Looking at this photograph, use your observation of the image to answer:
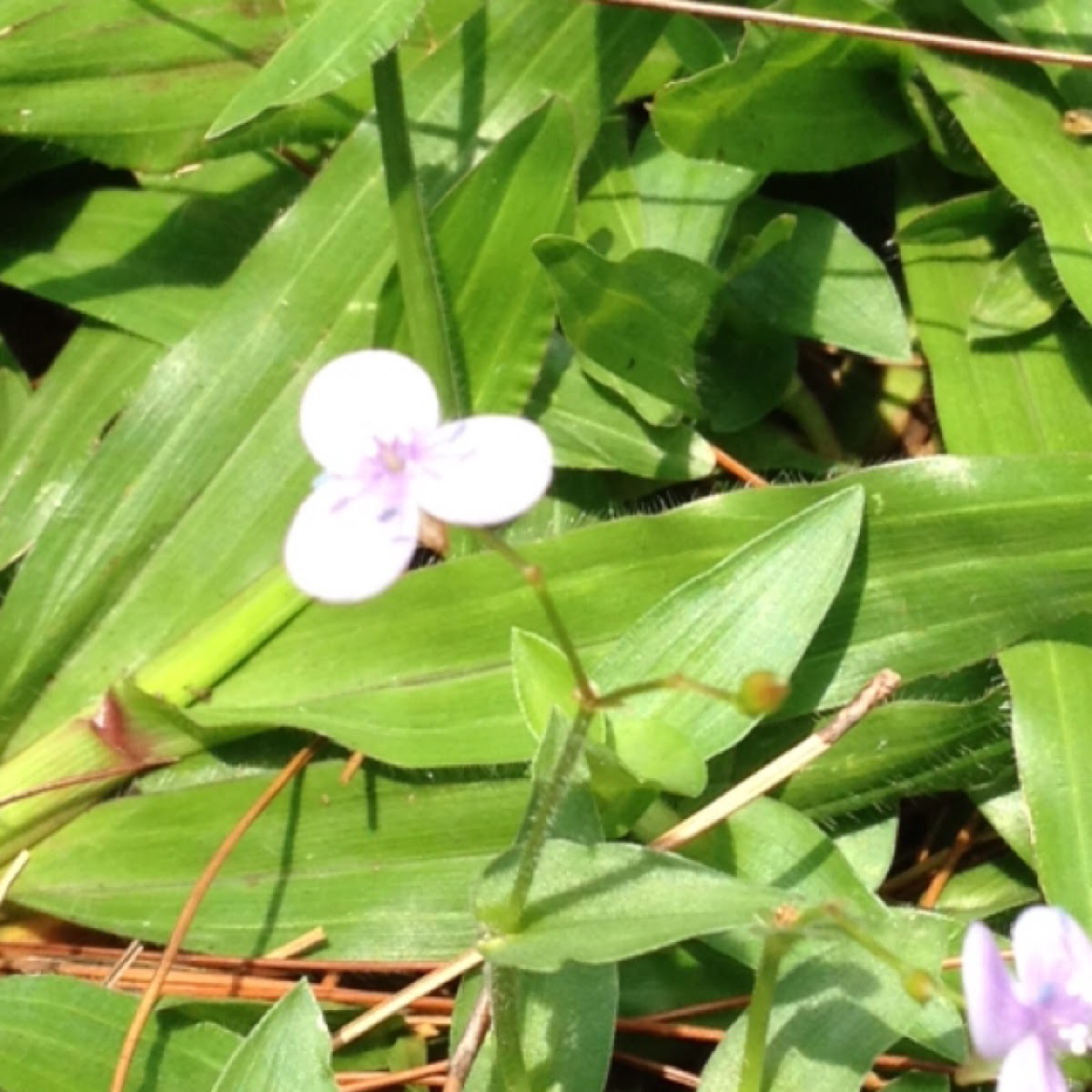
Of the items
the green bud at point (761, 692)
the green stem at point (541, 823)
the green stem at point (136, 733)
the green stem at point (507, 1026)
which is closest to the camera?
the green bud at point (761, 692)

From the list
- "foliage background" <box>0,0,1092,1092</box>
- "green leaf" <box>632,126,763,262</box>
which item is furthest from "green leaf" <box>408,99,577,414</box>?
"green leaf" <box>632,126,763,262</box>

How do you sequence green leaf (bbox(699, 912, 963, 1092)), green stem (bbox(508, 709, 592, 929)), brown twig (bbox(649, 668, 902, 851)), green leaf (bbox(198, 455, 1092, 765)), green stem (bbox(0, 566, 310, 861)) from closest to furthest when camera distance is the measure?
green stem (bbox(508, 709, 592, 929)) → green leaf (bbox(699, 912, 963, 1092)) → brown twig (bbox(649, 668, 902, 851)) → green leaf (bbox(198, 455, 1092, 765)) → green stem (bbox(0, 566, 310, 861))

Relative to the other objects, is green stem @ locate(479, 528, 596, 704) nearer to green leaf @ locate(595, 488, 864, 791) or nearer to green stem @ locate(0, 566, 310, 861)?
green leaf @ locate(595, 488, 864, 791)

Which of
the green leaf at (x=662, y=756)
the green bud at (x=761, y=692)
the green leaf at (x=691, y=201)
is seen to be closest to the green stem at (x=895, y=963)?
the green bud at (x=761, y=692)

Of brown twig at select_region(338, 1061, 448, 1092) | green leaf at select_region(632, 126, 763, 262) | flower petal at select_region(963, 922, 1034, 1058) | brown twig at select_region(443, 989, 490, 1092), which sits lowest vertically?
brown twig at select_region(338, 1061, 448, 1092)

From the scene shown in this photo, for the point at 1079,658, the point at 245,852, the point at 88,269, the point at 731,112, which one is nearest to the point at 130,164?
the point at 88,269

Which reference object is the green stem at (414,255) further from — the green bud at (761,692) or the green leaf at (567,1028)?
the green bud at (761,692)

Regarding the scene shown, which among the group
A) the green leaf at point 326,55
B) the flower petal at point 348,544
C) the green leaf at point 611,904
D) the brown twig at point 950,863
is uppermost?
the green leaf at point 326,55

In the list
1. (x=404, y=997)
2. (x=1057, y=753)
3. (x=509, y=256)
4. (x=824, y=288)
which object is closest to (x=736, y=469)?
(x=824, y=288)
